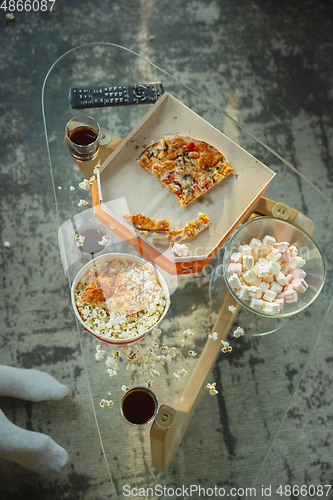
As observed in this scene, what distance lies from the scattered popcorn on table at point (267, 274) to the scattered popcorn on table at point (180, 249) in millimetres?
144

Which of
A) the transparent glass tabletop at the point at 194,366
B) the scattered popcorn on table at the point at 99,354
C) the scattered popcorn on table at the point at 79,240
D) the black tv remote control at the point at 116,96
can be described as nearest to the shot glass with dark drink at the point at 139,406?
the transparent glass tabletop at the point at 194,366

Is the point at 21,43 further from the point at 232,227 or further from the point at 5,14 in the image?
the point at 232,227

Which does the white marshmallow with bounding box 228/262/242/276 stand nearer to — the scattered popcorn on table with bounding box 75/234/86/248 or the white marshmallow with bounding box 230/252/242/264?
the white marshmallow with bounding box 230/252/242/264

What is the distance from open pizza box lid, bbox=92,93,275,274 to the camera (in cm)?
126

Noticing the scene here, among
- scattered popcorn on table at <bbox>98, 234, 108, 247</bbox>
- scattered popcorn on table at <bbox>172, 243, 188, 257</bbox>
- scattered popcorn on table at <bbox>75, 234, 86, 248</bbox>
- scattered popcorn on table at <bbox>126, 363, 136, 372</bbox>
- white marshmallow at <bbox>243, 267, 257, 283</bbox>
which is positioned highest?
white marshmallow at <bbox>243, 267, 257, 283</bbox>

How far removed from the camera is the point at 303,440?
171cm

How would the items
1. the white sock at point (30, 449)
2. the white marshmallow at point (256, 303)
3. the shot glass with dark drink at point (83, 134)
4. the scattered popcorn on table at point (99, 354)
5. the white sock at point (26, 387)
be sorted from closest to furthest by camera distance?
the white marshmallow at point (256, 303) → the scattered popcorn on table at point (99, 354) → the shot glass with dark drink at point (83, 134) → the white sock at point (30, 449) → the white sock at point (26, 387)

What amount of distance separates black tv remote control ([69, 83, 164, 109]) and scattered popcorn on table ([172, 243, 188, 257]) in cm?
58

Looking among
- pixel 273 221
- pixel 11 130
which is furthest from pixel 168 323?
pixel 11 130

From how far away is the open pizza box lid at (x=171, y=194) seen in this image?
4.13 ft

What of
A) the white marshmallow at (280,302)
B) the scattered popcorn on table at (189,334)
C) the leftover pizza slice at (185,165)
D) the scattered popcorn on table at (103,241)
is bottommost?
the scattered popcorn on table at (189,334)

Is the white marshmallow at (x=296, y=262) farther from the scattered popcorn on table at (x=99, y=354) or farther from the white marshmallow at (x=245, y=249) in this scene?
the scattered popcorn on table at (x=99, y=354)

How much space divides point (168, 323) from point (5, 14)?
204 cm

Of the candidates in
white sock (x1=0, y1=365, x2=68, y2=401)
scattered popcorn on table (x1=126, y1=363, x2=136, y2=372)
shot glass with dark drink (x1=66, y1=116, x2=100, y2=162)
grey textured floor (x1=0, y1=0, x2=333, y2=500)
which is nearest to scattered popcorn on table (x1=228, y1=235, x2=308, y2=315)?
scattered popcorn on table (x1=126, y1=363, x2=136, y2=372)
